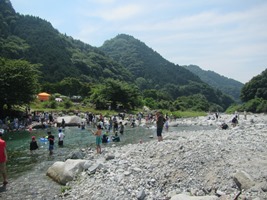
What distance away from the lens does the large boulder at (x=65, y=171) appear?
50.4 feet

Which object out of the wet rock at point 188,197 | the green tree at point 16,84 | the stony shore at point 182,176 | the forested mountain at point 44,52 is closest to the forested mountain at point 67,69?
the forested mountain at point 44,52

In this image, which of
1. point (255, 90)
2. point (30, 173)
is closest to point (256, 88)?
point (255, 90)

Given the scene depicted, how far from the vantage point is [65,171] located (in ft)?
51.4

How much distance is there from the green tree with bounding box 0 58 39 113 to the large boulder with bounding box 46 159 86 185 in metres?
34.5

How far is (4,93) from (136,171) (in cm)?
3843

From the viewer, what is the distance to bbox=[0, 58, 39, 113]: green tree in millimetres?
47656

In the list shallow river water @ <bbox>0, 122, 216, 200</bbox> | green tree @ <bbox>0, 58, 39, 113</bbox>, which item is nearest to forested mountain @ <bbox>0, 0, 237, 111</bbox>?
green tree @ <bbox>0, 58, 39, 113</bbox>

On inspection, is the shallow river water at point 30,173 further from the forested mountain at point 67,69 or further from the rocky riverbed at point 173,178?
the forested mountain at point 67,69

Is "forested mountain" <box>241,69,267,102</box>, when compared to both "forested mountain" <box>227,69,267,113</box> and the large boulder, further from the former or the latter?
the large boulder

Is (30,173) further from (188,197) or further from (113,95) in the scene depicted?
(113,95)

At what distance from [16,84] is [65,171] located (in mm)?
36890

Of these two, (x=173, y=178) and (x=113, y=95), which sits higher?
Result: (x=113, y=95)

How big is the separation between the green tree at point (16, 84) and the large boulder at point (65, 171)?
113 ft

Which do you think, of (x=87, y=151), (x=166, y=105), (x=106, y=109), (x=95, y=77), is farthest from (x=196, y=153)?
(x=95, y=77)
